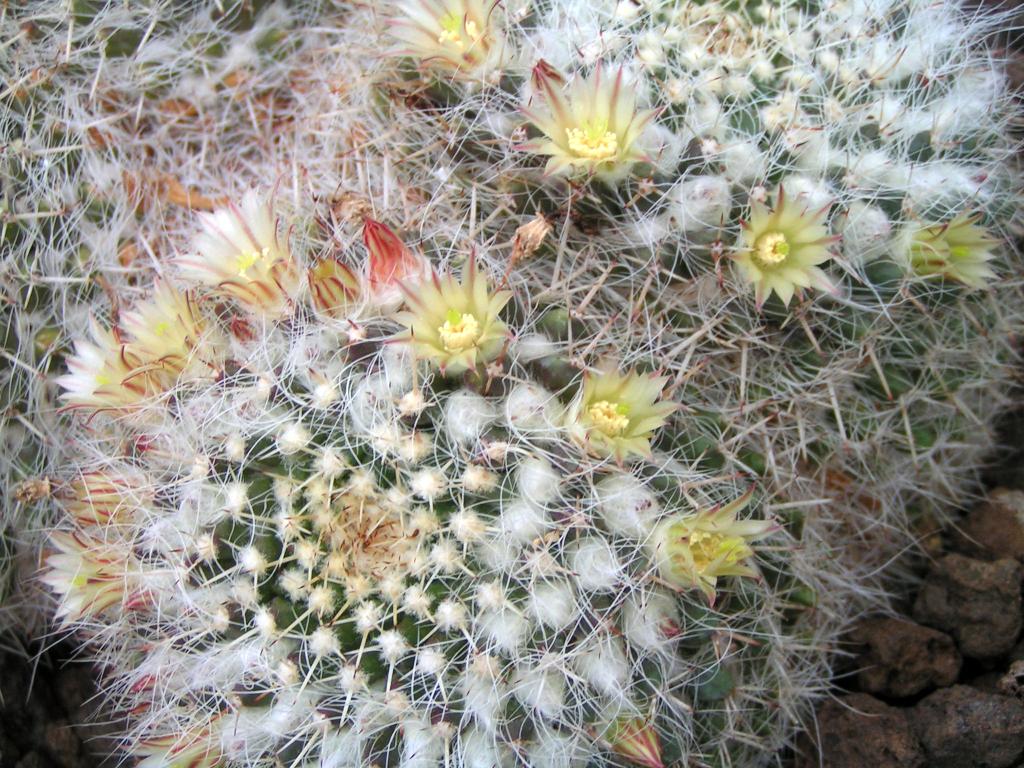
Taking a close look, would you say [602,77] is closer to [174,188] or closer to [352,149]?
[352,149]

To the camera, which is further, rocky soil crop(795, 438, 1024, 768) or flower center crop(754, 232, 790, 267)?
rocky soil crop(795, 438, 1024, 768)

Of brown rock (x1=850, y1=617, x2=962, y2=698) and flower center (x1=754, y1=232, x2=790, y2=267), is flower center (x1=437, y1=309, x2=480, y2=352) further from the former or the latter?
brown rock (x1=850, y1=617, x2=962, y2=698)

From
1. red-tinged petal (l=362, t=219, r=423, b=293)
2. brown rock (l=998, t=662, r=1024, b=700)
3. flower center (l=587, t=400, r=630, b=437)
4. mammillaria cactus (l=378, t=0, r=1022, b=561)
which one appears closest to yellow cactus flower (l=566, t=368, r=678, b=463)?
flower center (l=587, t=400, r=630, b=437)

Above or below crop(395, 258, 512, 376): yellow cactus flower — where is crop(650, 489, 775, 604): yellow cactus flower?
below

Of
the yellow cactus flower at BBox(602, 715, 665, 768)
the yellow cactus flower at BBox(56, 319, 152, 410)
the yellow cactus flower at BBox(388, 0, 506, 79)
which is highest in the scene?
the yellow cactus flower at BBox(388, 0, 506, 79)

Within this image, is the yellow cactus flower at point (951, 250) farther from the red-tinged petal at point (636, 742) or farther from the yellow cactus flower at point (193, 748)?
the yellow cactus flower at point (193, 748)

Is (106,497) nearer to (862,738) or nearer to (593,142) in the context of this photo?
(593,142)
